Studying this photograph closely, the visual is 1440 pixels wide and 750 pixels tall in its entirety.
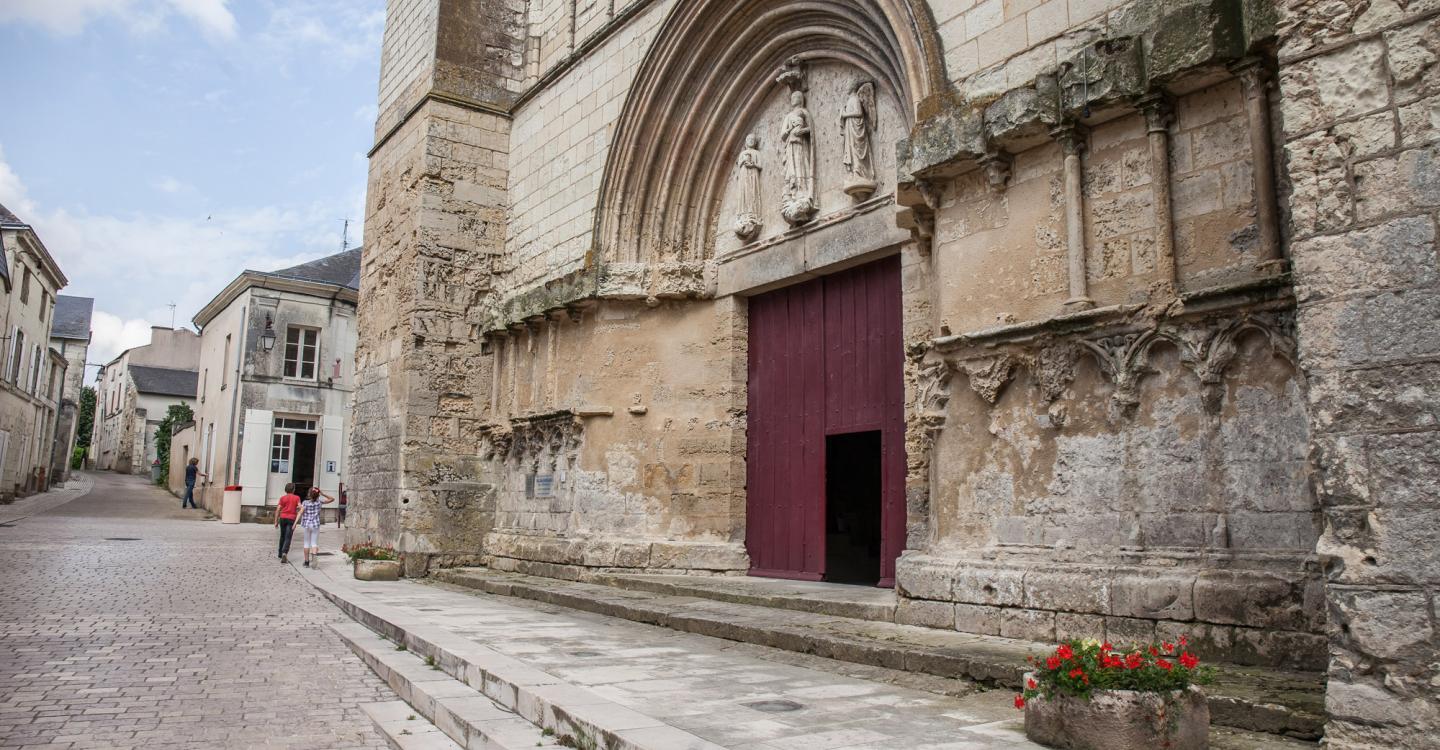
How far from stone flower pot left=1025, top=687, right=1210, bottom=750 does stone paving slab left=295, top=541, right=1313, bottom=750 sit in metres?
0.14

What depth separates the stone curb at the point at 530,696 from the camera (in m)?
2.97

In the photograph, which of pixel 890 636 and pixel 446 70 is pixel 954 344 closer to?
pixel 890 636

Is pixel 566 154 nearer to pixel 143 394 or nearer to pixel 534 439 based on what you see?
pixel 534 439

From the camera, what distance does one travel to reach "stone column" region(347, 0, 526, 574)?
9.68m

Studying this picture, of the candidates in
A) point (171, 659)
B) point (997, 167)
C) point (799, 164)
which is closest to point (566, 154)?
point (799, 164)

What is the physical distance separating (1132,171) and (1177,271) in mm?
571

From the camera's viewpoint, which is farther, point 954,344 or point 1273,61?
point 954,344

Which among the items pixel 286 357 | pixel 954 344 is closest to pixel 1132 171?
pixel 954 344

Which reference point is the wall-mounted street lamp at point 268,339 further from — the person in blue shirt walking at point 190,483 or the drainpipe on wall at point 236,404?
the person in blue shirt walking at point 190,483

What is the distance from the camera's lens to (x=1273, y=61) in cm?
397

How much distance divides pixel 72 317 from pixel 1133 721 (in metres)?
40.9

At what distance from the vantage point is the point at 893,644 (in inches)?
172

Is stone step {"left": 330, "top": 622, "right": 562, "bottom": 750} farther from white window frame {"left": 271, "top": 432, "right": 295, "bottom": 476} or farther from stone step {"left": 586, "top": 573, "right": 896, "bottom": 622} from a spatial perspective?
white window frame {"left": 271, "top": 432, "right": 295, "bottom": 476}

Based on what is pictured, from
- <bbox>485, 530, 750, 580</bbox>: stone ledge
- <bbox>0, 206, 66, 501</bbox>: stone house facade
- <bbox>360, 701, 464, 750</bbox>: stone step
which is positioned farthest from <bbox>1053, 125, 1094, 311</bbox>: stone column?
<bbox>0, 206, 66, 501</bbox>: stone house facade
